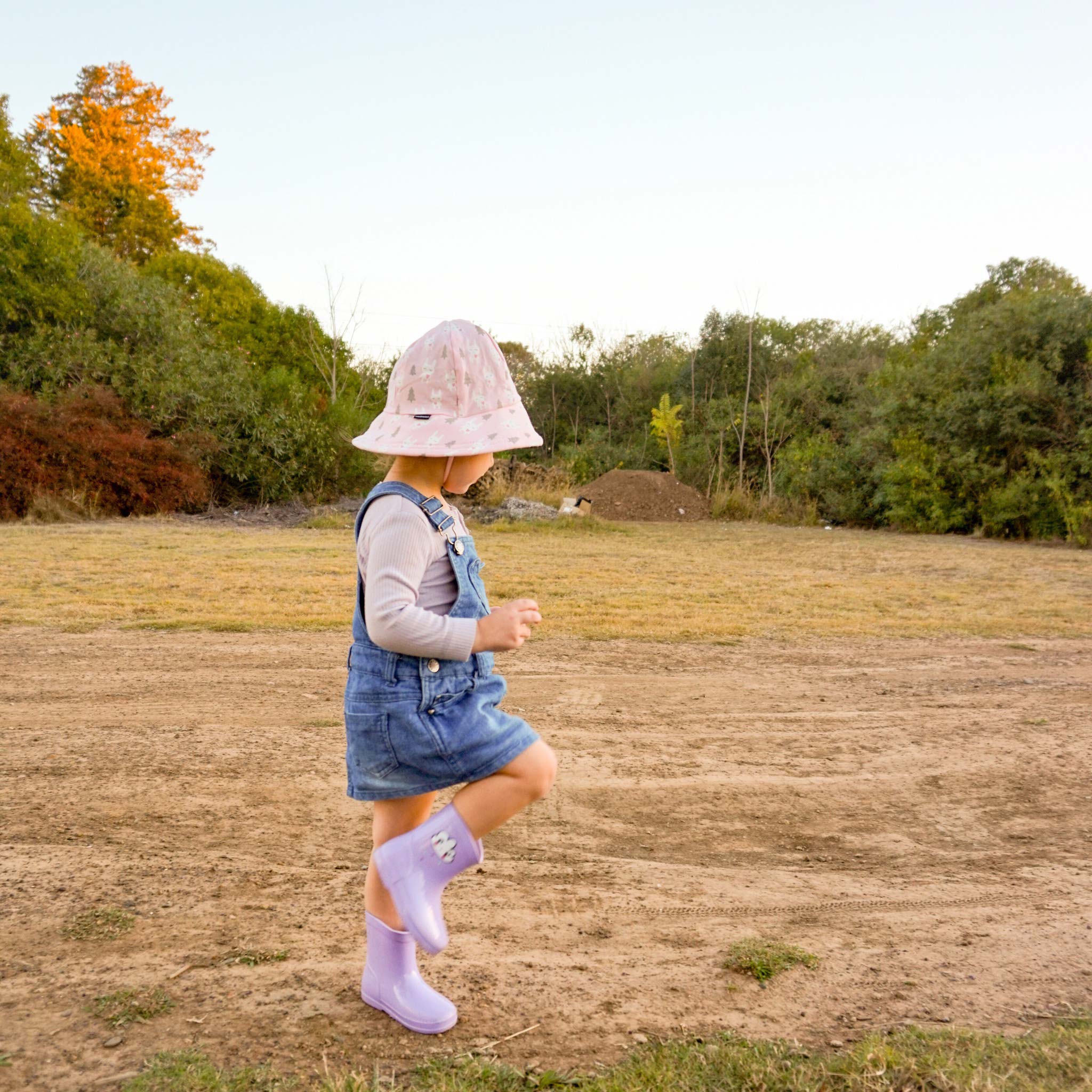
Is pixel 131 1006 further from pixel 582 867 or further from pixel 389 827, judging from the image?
pixel 582 867

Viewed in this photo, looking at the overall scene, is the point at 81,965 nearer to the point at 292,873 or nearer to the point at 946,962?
the point at 292,873

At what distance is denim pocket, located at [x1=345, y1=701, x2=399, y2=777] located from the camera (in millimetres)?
2143

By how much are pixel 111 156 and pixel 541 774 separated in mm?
32761

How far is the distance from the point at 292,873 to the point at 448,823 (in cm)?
129

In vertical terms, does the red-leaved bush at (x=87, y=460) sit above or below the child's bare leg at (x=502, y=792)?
above

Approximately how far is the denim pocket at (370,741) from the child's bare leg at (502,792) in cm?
18

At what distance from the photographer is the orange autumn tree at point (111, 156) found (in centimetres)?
2939

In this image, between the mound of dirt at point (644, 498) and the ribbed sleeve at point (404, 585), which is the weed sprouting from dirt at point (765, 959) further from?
the mound of dirt at point (644, 498)

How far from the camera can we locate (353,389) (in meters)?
27.6

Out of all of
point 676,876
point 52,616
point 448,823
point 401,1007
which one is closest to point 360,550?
point 448,823

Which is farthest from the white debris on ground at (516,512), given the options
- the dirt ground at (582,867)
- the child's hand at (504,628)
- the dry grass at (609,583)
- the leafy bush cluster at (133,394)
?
the child's hand at (504,628)

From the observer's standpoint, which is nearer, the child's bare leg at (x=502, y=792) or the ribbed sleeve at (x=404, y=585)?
the ribbed sleeve at (x=404, y=585)

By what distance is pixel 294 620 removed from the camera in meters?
Answer: 7.84

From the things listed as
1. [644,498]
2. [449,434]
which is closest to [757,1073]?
[449,434]
